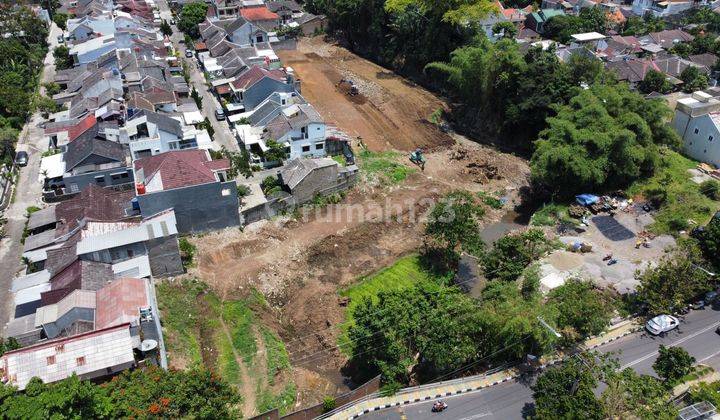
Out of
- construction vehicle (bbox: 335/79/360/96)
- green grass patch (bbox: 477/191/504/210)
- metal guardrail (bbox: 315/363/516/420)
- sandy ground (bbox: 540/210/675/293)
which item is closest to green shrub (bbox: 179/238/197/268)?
metal guardrail (bbox: 315/363/516/420)

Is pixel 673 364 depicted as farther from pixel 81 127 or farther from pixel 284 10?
pixel 284 10

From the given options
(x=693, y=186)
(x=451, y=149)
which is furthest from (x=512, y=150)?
(x=693, y=186)

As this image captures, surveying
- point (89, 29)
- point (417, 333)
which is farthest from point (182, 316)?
point (89, 29)

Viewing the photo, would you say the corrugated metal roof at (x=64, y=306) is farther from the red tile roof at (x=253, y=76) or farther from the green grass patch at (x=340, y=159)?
the red tile roof at (x=253, y=76)

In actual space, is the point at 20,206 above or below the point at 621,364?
above

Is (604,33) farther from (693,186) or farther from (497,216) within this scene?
(497,216)

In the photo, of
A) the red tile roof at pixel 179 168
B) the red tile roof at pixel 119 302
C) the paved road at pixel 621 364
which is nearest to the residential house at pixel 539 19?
the paved road at pixel 621 364
